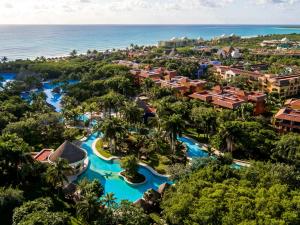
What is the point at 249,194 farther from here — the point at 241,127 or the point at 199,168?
the point at 241,127

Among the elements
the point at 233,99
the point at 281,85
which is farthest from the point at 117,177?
the point at 281,85

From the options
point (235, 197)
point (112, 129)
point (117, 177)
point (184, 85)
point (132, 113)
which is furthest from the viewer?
point (184, 85)

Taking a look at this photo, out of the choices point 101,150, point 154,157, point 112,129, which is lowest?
point 154,157

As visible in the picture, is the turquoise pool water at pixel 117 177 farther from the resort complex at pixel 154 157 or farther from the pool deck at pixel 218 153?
the pool deck at pixel 218 153

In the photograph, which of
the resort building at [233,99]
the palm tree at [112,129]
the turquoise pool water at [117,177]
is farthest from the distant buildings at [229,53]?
the palm tree at [112,129]

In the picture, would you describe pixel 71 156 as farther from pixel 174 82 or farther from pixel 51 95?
pixel 51 95

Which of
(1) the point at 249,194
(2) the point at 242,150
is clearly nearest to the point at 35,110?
(2) the point at 242,150

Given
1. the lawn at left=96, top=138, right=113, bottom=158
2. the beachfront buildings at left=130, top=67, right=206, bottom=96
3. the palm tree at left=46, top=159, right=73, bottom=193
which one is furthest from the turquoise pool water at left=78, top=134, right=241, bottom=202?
the beachfront buildings at left=130, top=67, right=206, bottom=96
